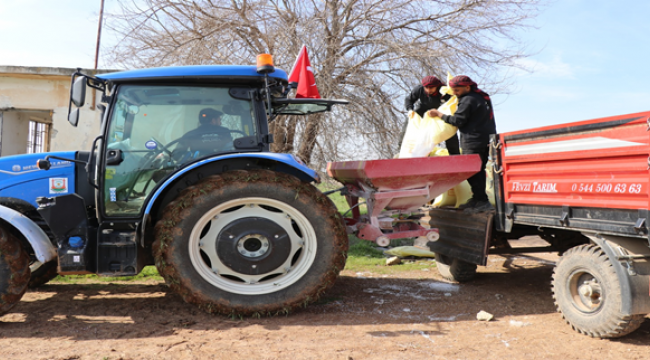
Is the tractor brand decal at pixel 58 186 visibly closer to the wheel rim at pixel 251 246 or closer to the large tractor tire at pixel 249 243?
the large tractor tire at pixel 249 243

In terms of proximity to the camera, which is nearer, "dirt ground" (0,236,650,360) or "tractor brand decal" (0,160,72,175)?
"dirt ground" (0,236,650,360)

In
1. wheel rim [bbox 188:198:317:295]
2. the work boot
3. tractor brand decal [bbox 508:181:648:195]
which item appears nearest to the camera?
tractor brand decal [bbox 508:181:648:195]

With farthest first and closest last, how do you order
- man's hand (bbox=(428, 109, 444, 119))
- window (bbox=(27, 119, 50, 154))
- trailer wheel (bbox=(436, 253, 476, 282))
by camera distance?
window (bbox=(27, 119, 50, 154)) < trailer wheel (bbox=(436, 253, 476, 282)) < man's hand (bbox=(428, 109, 444, 119))

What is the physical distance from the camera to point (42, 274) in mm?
4828

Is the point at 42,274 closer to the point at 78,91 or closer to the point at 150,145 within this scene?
the point at 150,145

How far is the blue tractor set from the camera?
379 centimetres

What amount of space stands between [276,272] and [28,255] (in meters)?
2.01

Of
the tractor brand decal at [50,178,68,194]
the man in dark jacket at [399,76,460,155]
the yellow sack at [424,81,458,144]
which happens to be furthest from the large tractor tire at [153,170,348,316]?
the man in dark jacket at [399,76,460,155]

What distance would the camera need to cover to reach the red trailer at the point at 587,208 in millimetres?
3139

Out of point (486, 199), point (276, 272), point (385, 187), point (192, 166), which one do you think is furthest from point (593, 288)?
point (192, 166)

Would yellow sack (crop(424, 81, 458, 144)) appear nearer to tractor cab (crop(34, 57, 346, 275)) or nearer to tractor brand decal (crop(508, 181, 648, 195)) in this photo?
tractor brand decal (crop(508, 181, 648, 195))

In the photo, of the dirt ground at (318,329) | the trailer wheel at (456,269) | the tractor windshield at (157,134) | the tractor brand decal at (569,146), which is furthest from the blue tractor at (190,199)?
the trailer wheel at (456,269)

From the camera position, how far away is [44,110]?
9.39 meters

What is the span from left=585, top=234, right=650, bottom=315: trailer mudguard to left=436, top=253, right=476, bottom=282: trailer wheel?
2.14 m
